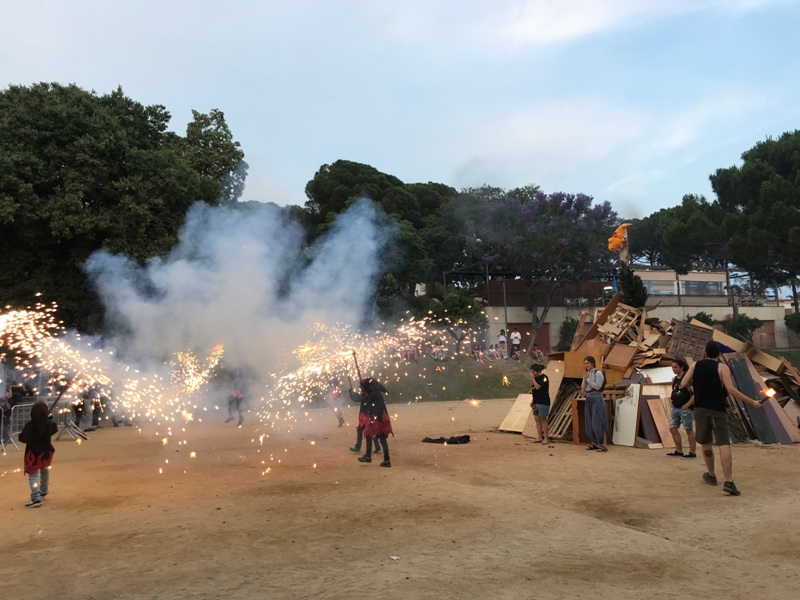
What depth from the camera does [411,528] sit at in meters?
6.25

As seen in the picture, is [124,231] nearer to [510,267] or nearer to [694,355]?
[694,355]

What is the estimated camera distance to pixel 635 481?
27.6ft

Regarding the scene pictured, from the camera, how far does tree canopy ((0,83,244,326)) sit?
18.8 meters

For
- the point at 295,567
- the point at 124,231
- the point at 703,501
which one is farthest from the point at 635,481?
the point at 124,231

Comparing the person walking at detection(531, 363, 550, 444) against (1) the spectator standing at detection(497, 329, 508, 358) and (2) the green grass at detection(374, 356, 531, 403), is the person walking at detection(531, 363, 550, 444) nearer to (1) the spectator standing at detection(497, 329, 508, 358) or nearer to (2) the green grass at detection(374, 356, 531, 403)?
(2) the green grass at detection(374, 356, 531, 403)

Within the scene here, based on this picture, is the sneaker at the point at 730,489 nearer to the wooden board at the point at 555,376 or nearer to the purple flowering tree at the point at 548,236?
the wooden board at the point at 555,376

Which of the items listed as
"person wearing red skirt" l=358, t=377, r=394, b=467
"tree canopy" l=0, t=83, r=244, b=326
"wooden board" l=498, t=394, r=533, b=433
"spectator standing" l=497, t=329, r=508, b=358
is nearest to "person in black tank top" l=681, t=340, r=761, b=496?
"person wearing red skirt" l=358, t=377, r=394, b=467

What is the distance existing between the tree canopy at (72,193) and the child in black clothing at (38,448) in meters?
12.2

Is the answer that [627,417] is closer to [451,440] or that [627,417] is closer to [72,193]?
[451,440]

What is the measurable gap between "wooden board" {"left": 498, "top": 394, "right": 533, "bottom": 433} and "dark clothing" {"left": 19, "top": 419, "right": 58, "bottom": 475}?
971 cm

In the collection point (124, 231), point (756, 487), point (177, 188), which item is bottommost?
point (756, 487)

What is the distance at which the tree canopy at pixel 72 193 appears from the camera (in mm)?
18797

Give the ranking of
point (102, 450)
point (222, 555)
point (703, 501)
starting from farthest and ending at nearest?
point (102, 450), point (703, 501), point (222, 555)

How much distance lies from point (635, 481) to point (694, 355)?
20.3 feet
